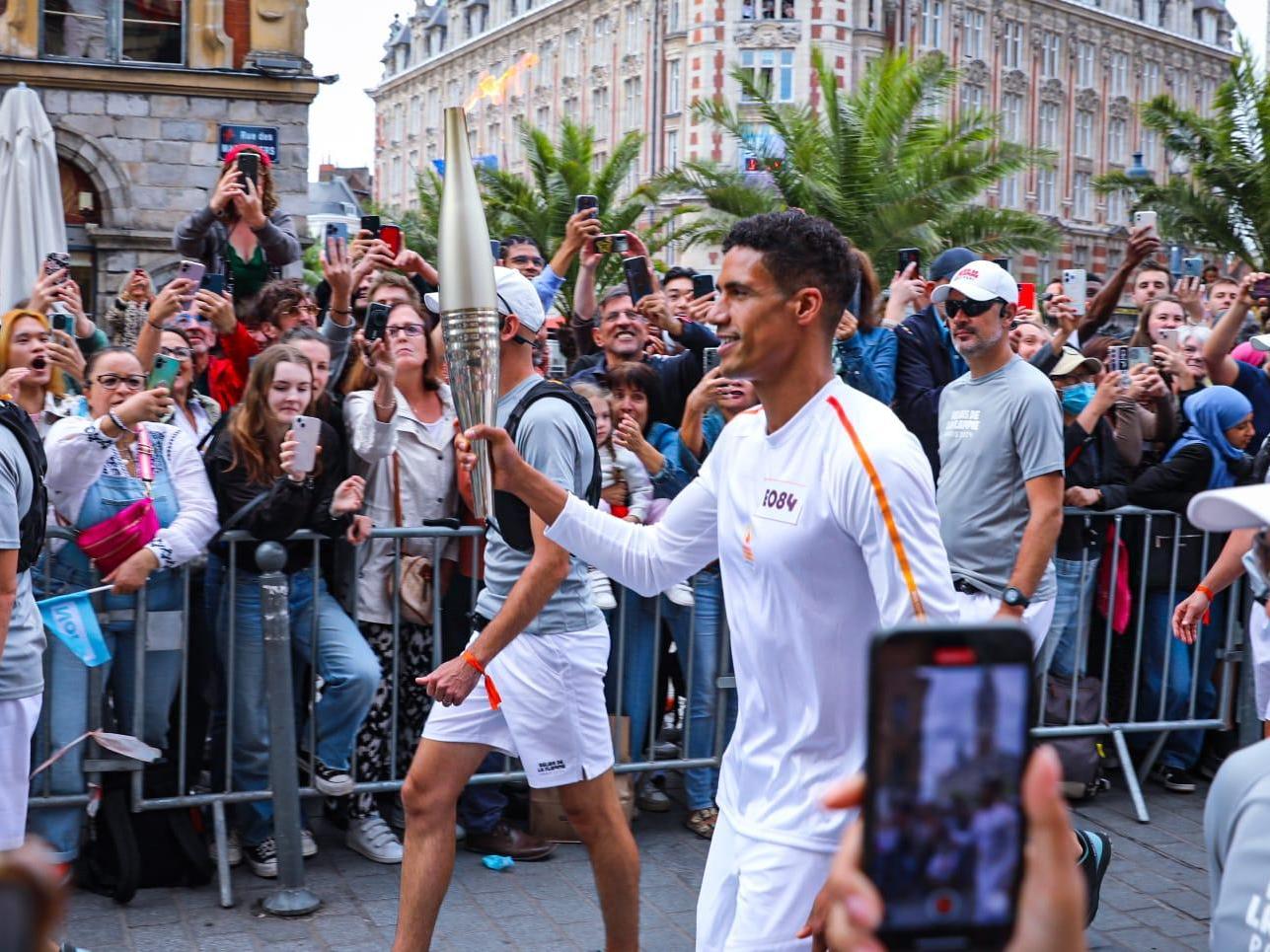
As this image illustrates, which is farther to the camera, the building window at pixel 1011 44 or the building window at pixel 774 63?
the building window at pixel 1011 44

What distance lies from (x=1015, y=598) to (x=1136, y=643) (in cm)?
237

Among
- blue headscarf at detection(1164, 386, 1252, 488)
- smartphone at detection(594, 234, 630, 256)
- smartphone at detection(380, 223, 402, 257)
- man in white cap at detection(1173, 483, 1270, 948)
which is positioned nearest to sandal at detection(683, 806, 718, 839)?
smartphone at detection(594, 234, 630, 256)

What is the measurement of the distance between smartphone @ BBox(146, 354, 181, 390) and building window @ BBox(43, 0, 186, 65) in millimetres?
16469

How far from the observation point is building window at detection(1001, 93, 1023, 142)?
63906 millimetres

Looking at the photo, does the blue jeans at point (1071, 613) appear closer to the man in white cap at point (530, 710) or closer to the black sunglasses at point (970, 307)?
the black sunglasses at point (970, 307)

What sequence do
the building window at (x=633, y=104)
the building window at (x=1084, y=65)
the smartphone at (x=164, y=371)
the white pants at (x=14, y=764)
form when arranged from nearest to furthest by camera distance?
1. the white pants at (x=14, y=764)
2. the smartphone at (x=164, y=371)
3. the building window at (x=633, y=104)
4. the building window at (x=1084, y=65)

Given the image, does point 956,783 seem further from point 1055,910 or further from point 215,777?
point 215,777

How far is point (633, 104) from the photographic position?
61.1m

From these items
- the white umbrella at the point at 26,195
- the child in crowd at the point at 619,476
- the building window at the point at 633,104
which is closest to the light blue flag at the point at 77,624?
the child in crowd at the point at 619,476

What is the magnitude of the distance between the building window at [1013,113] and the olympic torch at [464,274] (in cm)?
6386

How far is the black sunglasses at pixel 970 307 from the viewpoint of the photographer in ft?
18.5

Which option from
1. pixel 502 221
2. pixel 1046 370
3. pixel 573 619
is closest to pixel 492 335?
pixel 573 619

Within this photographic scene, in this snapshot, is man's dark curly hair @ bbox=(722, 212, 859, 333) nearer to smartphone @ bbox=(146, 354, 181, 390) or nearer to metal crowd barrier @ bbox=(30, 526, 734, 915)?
metal crowd barrier @ bbox=(30, 526, 734, 915)

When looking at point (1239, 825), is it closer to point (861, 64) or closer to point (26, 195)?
point (26, 195)
